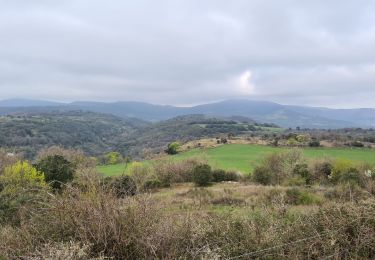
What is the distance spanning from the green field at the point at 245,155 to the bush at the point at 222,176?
6.96 metres

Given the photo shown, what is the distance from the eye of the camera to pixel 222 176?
137 ft

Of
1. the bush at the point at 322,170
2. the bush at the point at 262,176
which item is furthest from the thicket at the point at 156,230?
the bush at the point at 322,170

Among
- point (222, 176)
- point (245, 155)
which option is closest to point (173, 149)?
point (245, 155)

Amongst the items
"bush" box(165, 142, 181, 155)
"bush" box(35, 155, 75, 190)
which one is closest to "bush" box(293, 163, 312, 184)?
"bush" box(35, 155, 75, 190)

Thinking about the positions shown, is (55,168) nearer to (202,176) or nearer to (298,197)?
(202,176)

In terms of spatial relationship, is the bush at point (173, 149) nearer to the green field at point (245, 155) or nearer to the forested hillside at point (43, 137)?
the green field at point (245, 155)

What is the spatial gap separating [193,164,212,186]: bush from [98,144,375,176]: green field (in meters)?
11.6

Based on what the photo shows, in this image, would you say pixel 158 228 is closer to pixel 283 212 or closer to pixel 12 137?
pixel 283 212

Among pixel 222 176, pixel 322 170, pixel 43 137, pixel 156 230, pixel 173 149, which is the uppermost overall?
pixel 156 230

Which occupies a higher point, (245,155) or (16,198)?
(16,198)

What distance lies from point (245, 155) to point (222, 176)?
20437 millimetres

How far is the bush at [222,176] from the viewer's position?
136 ft

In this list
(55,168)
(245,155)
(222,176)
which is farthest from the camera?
(245,155)

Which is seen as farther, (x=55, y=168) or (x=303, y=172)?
(x=303, y=172)
